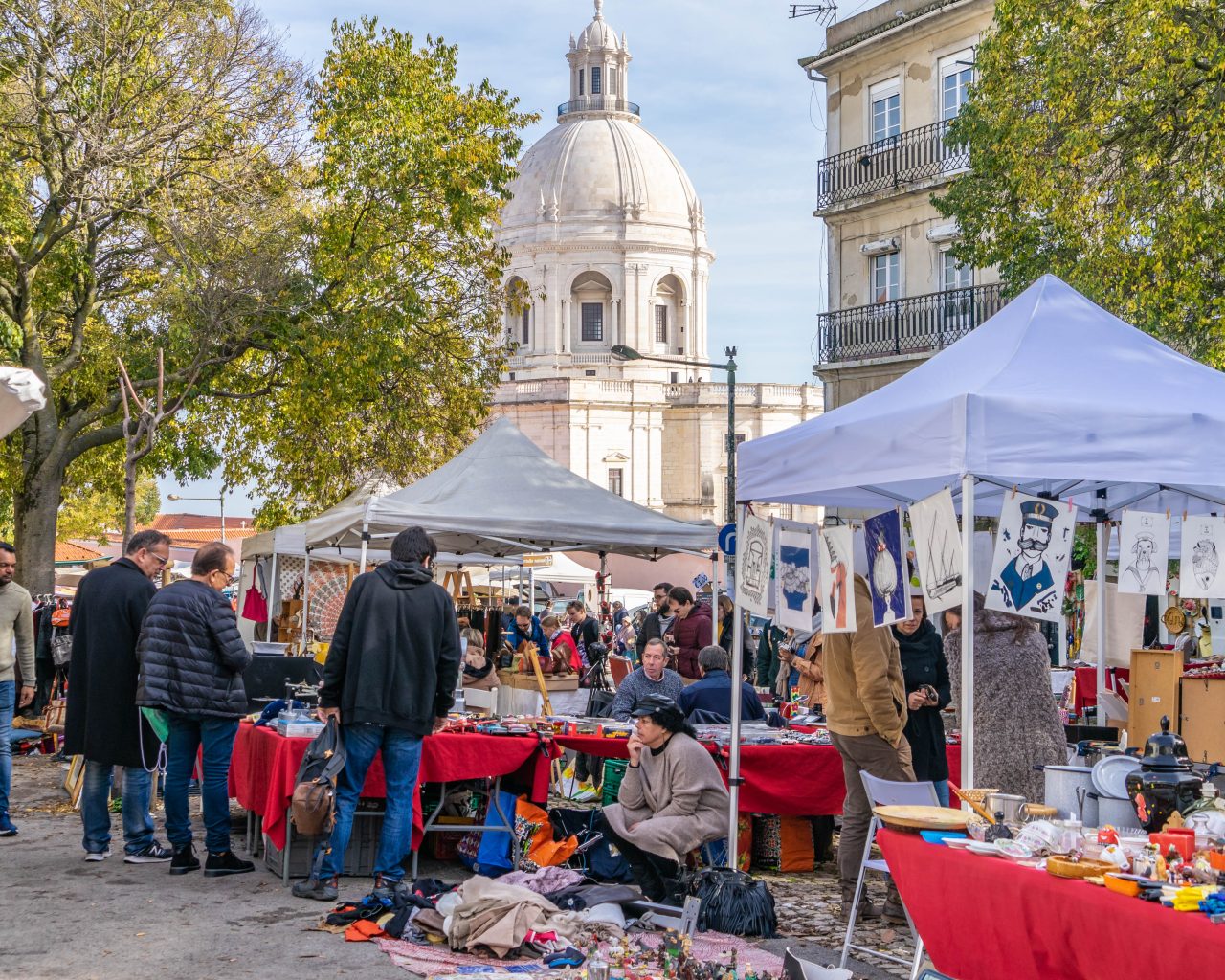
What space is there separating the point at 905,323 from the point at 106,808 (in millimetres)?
22069

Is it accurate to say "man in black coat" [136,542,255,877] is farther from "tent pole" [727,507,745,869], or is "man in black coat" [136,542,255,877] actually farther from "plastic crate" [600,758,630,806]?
"tent pole" [727,507,745,869]

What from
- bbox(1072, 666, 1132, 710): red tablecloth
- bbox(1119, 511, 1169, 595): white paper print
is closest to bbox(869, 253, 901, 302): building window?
bbox(1072, 666, 1132, 710): red tablecloth

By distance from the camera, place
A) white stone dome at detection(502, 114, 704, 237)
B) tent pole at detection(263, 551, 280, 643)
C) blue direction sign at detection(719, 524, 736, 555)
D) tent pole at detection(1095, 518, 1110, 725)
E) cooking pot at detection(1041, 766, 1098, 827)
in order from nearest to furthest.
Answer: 1. cooking pot at detection(1041, 766, 1098, 827)
2. tent pole at detection(1095, 518, 1110, 725)
3. blue direction sign at detection(719, 524, 736, 555)
4. tent pole at detection(263, 551, 280, 643)
5. white stone dome at detection(502, 114, 704, 237)

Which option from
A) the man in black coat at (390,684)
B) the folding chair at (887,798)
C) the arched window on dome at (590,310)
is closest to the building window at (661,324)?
the arched window on dome at (590,310)

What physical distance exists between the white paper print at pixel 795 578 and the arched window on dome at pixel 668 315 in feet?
251

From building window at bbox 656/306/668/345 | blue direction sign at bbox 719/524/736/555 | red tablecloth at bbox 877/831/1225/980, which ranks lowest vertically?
red tablecloth at bbox 877/831/1225/980

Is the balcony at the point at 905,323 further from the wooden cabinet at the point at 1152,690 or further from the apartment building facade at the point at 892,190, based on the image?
the wooden cabinet at the point at 1152,690

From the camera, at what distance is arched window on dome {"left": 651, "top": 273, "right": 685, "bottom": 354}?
8475 centimetres

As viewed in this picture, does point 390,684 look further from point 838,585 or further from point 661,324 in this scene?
point 661,324

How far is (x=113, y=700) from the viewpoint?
8578 mm

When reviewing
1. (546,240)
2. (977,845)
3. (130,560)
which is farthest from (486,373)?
(546,240)

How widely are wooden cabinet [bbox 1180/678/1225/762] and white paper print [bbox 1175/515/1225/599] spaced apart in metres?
1.70

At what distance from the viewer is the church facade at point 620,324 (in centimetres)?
7556

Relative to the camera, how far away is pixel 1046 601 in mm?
6555
